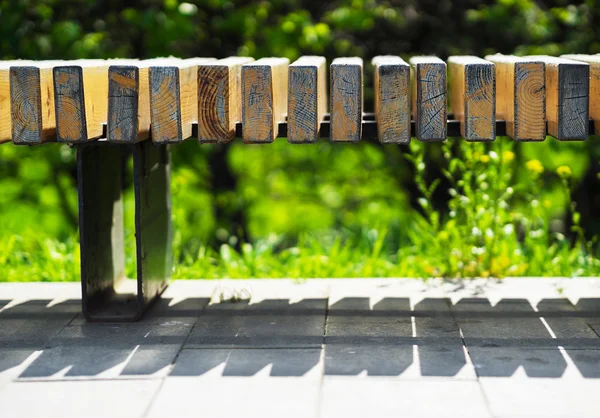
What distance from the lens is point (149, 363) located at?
3672 mm

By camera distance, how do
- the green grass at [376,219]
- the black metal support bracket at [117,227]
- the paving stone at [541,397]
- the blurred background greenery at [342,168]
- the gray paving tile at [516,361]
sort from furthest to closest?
the blurred background greenery at [342,168] → the green grass at [376,219] → the black metal support bracket at [117,227] → the gray paving tile at [516,361] → the paving stone at [541,397]

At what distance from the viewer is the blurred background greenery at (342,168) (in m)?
5.43

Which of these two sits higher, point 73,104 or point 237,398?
point 73,104

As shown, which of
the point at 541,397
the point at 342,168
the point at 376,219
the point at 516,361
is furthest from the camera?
the point at 342,168

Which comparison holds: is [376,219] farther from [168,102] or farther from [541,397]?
[541,397]

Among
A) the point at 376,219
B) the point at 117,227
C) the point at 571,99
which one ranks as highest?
the point at 571,99

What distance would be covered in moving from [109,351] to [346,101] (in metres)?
1.42

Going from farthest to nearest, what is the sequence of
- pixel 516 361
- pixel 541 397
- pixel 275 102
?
pixel 275 102 → pixel 516 361 → pixel 541 397

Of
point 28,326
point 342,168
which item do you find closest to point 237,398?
point 28,326

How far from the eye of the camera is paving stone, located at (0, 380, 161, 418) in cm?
318

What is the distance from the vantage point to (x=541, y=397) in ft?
10.7

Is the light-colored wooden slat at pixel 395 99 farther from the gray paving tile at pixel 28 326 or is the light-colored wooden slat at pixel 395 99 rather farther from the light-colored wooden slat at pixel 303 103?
the gray paving tile at pixel 28 326

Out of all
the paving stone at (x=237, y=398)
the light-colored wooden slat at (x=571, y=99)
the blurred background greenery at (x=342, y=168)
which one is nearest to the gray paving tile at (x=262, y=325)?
the paving stone at (x=237, y=398)

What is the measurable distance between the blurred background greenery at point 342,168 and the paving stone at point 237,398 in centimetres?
189
